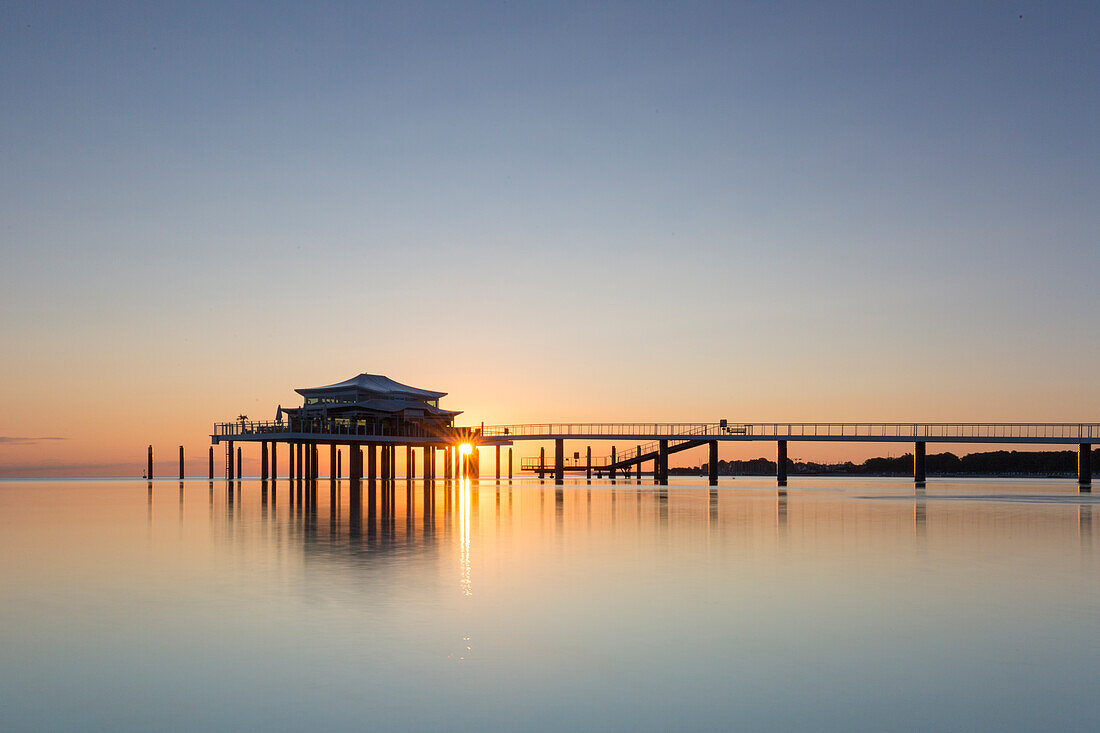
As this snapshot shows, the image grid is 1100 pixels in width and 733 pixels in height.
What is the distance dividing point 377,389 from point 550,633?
198 ft

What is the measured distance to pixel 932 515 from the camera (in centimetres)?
3672

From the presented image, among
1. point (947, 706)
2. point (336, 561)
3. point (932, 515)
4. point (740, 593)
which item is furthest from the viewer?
point (932, 515)

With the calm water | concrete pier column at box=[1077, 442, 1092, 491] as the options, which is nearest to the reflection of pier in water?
the calm water

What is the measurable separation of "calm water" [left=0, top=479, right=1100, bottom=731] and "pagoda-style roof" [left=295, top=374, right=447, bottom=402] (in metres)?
45.0

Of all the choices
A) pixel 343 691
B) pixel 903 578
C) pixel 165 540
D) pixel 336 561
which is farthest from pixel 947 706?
pixel 165 540

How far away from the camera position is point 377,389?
71.0 m

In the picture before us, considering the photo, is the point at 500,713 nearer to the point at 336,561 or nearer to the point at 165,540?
the point at 336,561

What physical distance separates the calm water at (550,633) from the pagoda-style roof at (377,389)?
4503 centimetres

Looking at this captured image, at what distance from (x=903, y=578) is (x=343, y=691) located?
40.2 ft

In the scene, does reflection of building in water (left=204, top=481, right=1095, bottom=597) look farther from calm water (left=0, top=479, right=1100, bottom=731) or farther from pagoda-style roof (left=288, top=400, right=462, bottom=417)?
pagoda-style roof (left=288, top=400, right=462, bottom=417)

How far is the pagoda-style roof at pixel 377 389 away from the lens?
230ft

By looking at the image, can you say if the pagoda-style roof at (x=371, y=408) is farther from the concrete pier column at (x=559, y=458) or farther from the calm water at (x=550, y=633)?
the calm water at (x=550, y=633)

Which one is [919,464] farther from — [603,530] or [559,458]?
[603,530]

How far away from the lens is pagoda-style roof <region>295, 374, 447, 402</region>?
230 feet
